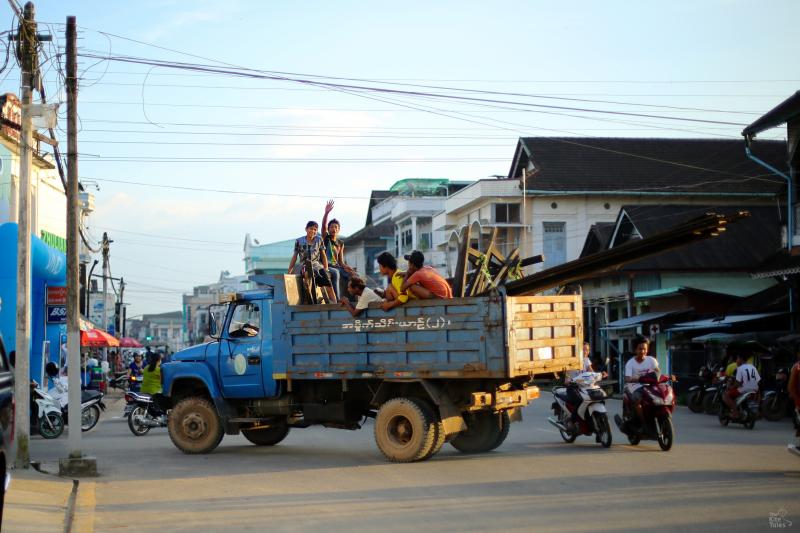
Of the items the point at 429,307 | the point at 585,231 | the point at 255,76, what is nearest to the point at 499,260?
the point at 429,307

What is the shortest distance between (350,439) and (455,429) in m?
4.85

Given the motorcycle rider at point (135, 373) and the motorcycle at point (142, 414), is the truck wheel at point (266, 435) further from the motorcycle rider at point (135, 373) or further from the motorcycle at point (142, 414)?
the motorcycle rider at point (135, 373)

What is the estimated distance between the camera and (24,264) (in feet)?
44.9

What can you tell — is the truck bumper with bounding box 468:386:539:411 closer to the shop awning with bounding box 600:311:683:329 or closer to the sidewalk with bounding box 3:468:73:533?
the sidewalk with bounding box 3:468:73:533

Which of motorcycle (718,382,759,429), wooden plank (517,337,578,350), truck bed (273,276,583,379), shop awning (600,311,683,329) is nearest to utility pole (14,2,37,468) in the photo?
truck bed (273,276,583,379)

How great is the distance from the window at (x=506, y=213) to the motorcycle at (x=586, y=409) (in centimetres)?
3934

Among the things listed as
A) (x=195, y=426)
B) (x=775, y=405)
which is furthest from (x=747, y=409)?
(x=195, y=426)

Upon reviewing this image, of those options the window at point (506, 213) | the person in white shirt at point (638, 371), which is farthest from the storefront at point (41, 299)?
the window at point (506, 213)

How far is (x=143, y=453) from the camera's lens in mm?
16141

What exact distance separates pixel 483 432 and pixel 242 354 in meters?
3.97

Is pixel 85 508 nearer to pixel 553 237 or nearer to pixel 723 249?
pixel 723 249

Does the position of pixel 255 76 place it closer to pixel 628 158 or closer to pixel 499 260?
pixel 499 260

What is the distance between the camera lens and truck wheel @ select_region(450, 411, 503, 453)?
48.0 feet

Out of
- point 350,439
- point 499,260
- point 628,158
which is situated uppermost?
point 628,158
